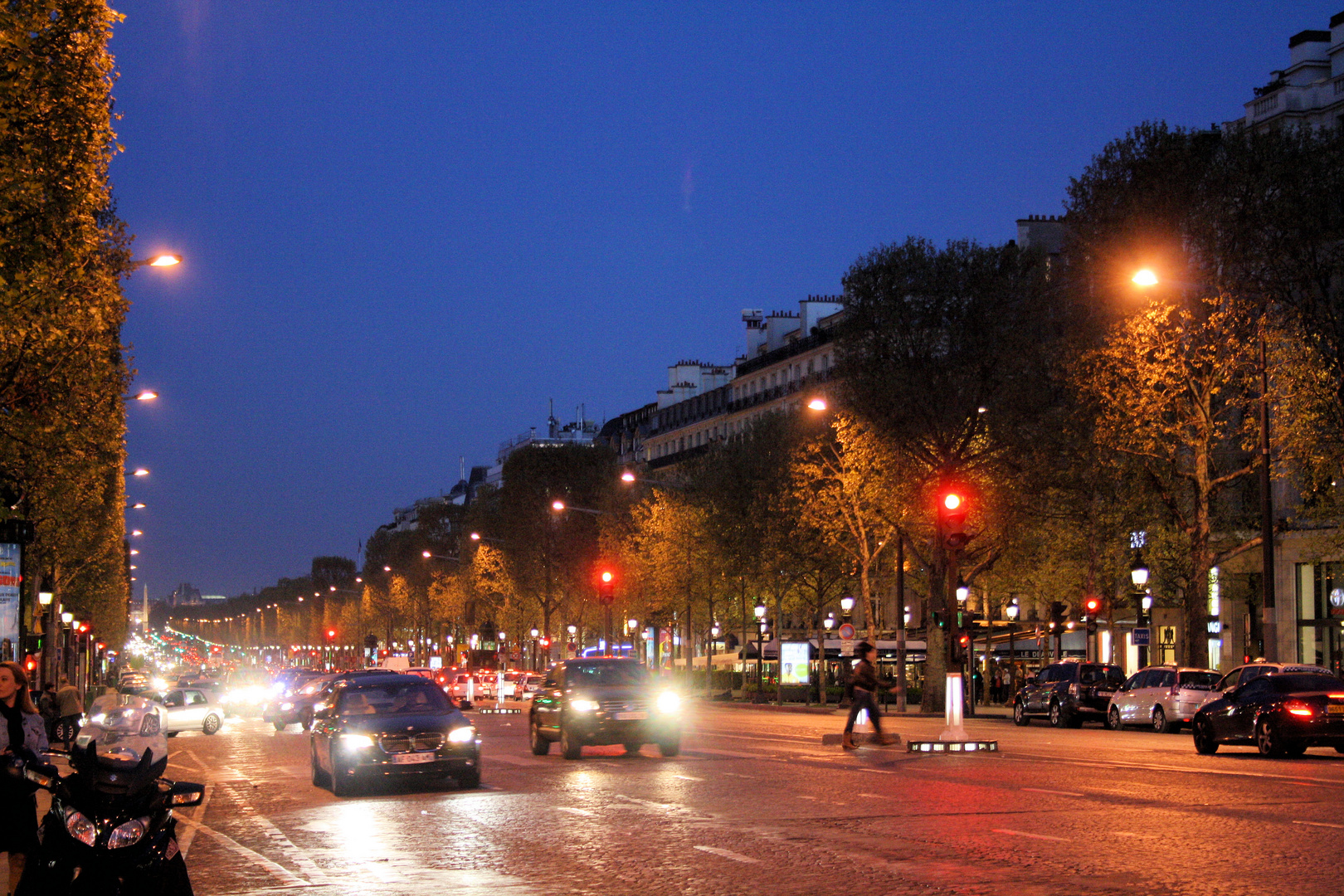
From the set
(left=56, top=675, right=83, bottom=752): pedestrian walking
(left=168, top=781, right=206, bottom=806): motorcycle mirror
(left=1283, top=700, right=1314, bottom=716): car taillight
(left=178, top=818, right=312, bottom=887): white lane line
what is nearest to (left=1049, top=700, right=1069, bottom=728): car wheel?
(left=1283, top=700, right=1314, bottom=716): car taillight

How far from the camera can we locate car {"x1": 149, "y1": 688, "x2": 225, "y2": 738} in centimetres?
4512

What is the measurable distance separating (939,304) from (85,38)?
30.6 m

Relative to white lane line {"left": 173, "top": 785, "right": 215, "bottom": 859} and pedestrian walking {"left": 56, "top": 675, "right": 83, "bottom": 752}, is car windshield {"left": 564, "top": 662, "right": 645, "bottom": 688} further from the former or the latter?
white lane line {"left": 173, "top": 785, "right": 215, "bottom": 859}

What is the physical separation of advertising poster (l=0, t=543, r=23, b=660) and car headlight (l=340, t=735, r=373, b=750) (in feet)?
40.2

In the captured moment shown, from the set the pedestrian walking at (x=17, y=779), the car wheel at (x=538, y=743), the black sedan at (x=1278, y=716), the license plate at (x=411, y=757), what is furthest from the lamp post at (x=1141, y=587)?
the pedestrian walking at (x=17, y=779)

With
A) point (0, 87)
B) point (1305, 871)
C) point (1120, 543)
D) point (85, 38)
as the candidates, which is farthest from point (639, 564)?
point (1305, 871)

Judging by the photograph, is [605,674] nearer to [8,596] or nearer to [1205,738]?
[1205,738]

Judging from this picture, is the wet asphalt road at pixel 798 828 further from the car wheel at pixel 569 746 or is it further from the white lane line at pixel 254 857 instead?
the car wheel at pixel 569 746

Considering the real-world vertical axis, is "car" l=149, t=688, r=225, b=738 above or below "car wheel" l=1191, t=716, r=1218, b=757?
below

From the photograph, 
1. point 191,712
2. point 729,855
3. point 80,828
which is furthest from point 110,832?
point 191,712

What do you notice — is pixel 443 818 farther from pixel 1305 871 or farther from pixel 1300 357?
pixel 1300 357

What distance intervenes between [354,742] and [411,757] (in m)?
0.70

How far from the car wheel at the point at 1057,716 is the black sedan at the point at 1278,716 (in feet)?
53.1

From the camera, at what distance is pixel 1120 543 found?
52.7 meters
